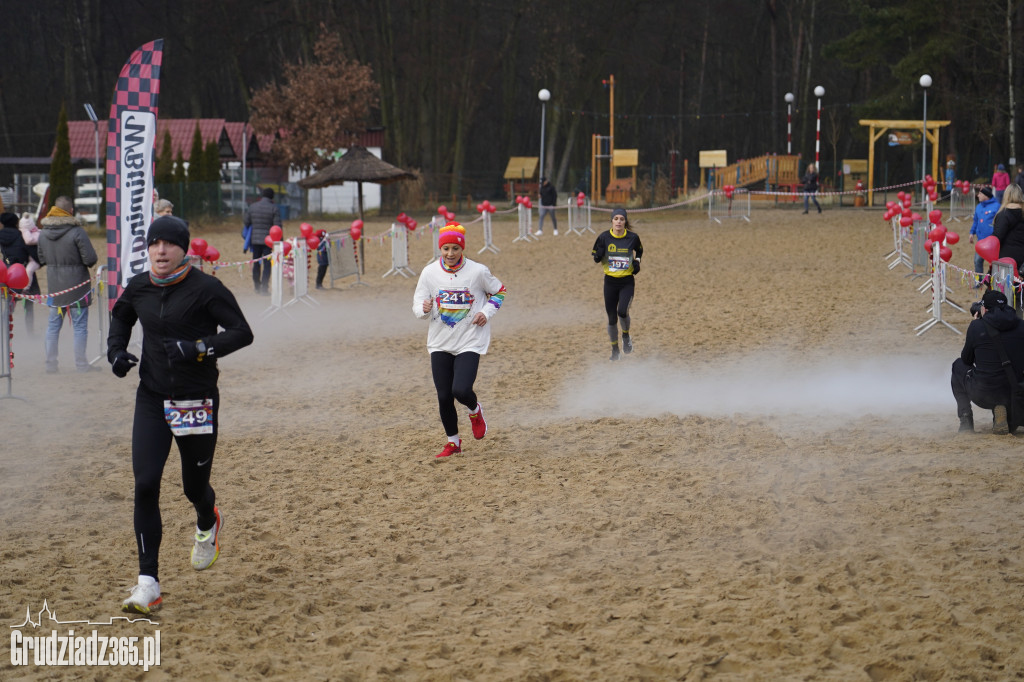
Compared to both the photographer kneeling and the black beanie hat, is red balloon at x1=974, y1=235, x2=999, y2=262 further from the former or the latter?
the black beanie hat

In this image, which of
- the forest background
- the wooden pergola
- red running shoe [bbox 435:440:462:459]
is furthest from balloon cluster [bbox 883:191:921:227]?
the forest background

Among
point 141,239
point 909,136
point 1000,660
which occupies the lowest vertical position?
point 1000,660

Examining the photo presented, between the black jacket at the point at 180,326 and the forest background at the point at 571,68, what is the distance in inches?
1549

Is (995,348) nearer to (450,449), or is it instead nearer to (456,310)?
(456,310)

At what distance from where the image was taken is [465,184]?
47188mm

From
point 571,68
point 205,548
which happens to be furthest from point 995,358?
point 571,68

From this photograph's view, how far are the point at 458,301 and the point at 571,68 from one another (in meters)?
43.8

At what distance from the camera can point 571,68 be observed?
5069cm

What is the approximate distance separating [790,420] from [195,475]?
5.78 m

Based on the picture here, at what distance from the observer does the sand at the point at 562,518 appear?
5.25 m

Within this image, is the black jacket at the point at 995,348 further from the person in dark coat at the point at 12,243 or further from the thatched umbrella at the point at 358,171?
the thatched umbrella at the point at 358,171

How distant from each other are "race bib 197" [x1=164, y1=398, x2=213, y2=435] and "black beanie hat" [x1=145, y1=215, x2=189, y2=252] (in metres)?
0.74

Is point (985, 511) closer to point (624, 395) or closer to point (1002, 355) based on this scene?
point (1002, 355)

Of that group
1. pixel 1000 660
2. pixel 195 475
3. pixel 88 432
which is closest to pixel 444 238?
pixel 195 475
